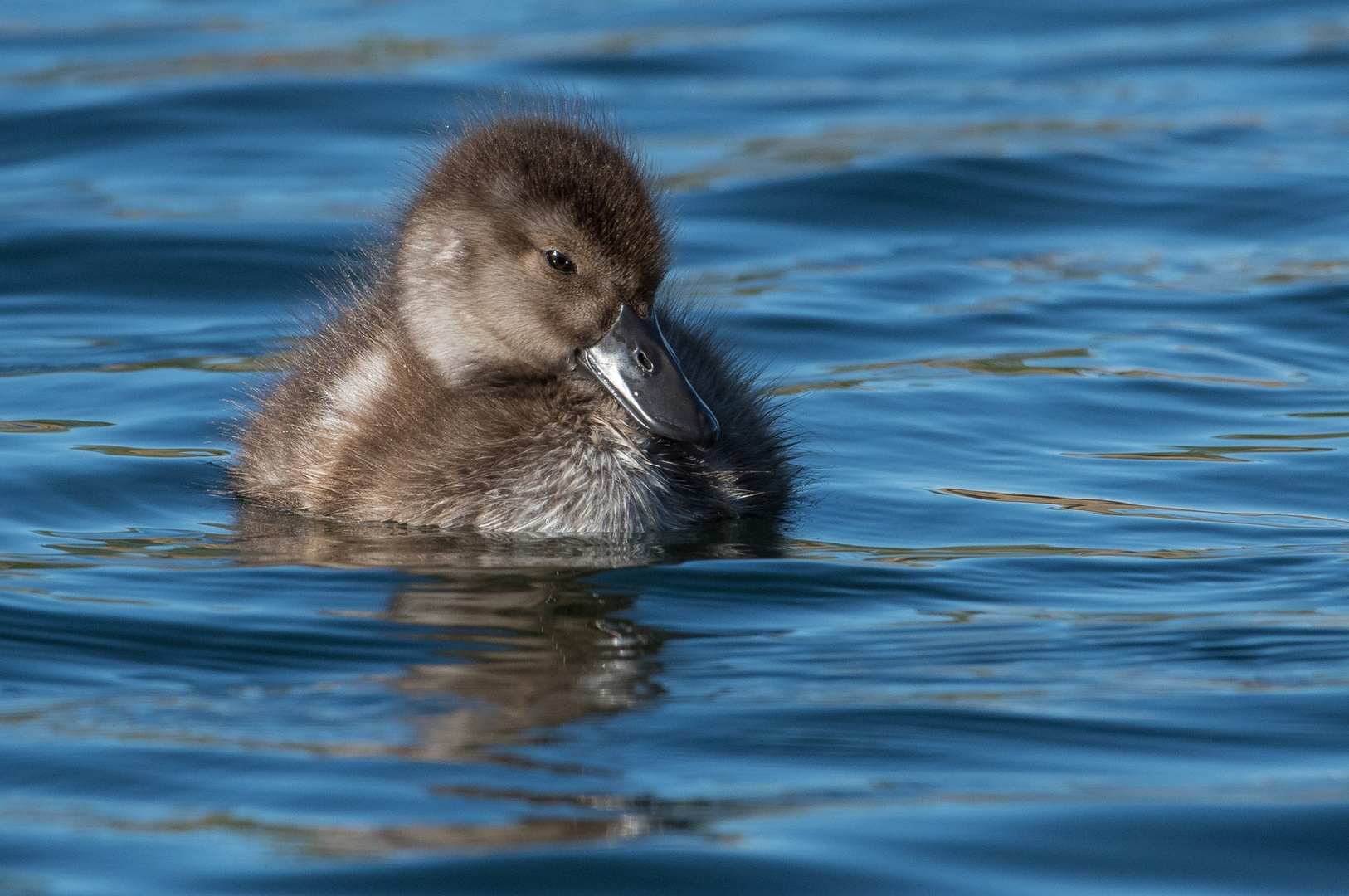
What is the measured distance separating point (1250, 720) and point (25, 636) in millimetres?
2957

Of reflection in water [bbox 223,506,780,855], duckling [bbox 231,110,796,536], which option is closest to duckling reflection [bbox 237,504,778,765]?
reflection in water [bbox 223,506,780,855]

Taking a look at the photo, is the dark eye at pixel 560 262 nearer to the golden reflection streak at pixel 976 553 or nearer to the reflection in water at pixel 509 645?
the reflection in water at pixel 509 645

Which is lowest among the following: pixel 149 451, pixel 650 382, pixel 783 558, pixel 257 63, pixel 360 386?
pixel 149 451

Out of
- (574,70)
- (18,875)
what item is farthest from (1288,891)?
(574,70)

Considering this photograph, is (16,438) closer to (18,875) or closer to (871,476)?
(871,476)

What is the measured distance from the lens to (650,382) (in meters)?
6.20

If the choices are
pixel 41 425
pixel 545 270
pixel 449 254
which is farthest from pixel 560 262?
pixel 41 425

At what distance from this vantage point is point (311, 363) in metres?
6.75

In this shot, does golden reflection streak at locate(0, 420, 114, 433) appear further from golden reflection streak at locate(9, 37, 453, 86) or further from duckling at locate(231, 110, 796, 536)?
golden reflection streak at locate(9, 37, 453, 86)

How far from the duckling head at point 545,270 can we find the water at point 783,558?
20.8 inches

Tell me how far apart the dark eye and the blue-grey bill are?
0.20 m

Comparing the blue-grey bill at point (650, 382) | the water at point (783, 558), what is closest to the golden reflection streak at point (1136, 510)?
the water at point (783, 558)

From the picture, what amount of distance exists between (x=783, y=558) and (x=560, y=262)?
1.08 m

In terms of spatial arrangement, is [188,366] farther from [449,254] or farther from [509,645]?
[509,645]
